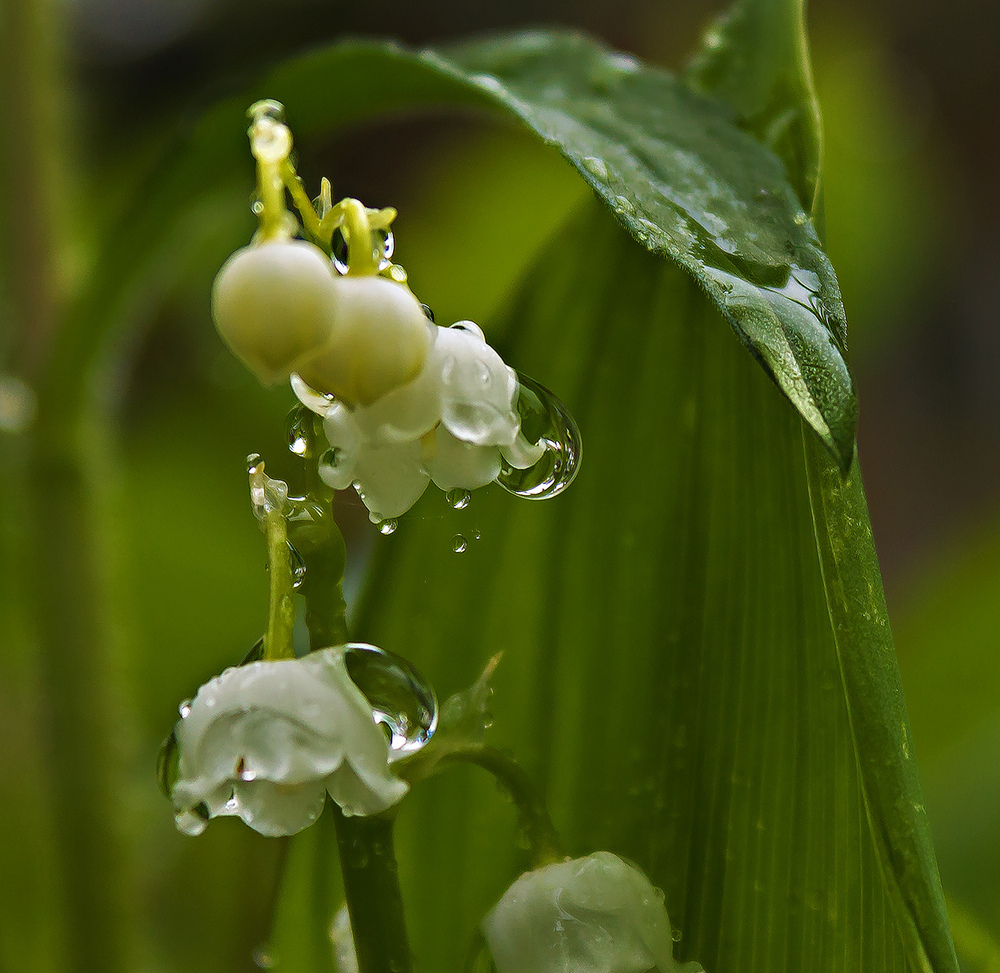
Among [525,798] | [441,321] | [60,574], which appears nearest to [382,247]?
[525,798]

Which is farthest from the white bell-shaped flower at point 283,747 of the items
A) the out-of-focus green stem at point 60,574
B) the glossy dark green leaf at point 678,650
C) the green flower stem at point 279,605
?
the out-of-focus green stem at point 60,574

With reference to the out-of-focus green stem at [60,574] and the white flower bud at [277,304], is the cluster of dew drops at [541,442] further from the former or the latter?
the out-of-focus green stem at [60,574]

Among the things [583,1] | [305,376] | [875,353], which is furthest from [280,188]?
[583,1]

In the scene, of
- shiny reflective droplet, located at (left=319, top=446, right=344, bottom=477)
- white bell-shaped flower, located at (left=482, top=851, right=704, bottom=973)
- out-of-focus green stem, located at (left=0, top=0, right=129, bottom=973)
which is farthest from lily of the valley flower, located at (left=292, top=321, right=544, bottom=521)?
out-of-focus green stem, located at (left=0, top=0, right=129, bottom=973)

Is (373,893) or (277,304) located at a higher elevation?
(277,304)

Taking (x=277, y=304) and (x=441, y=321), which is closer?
(x=277, y=304)

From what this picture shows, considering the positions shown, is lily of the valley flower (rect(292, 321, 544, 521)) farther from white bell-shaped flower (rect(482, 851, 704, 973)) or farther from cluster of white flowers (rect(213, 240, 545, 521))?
white bell-shaped flower (rect(482, 851, 704, 973))

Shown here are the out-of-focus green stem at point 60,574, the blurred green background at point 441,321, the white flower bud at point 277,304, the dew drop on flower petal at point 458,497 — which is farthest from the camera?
the blurred green background at point 441,321

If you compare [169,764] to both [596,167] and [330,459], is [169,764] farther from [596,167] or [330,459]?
[596,167]
